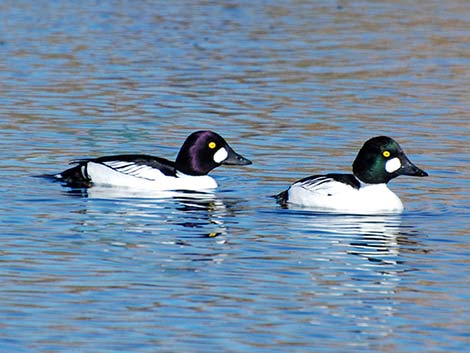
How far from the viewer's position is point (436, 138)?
18.9 metres

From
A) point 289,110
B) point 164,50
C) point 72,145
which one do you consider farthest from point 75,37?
point 72,145

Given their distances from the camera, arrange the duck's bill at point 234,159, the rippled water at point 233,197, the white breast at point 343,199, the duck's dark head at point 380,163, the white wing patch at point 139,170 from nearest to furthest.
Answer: the rippled water at point 233,197 < the white breast at point 343,199 < the duck's dark head at point 380,163 < the white wing patch at point 139,170 < the duck's bill at point 234,159

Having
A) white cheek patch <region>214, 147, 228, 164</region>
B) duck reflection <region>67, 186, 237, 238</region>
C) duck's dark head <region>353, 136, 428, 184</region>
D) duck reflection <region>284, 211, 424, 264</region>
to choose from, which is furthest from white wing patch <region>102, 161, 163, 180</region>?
duck's dark head <region>353, 136, 428, 184</region>

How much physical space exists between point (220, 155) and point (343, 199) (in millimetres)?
2214

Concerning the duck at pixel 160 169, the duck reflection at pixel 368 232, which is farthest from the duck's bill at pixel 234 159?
the duck reflection at pixel 368 232

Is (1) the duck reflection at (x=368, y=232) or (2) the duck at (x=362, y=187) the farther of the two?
(2) the duck at (x=362, y=187)

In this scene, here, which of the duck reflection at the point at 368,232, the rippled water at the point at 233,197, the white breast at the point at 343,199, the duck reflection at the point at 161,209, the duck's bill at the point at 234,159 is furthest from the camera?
the duck's bill at the point at 234,159

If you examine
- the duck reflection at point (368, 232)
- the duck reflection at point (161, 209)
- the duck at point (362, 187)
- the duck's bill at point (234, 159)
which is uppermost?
the duck's bill at point (234, 159)

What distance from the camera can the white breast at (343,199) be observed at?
1455 centimetres

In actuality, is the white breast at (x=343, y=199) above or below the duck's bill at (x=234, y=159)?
below

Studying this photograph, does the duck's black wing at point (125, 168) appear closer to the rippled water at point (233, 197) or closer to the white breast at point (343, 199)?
the rippled water at point (233, 197)

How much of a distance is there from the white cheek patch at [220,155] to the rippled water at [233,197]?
40 centimetres

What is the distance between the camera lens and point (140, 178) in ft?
52.5

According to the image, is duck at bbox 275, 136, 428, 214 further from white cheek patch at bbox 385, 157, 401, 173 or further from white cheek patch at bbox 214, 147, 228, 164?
white cheek patch at bbox 214, 147, 228, 164
